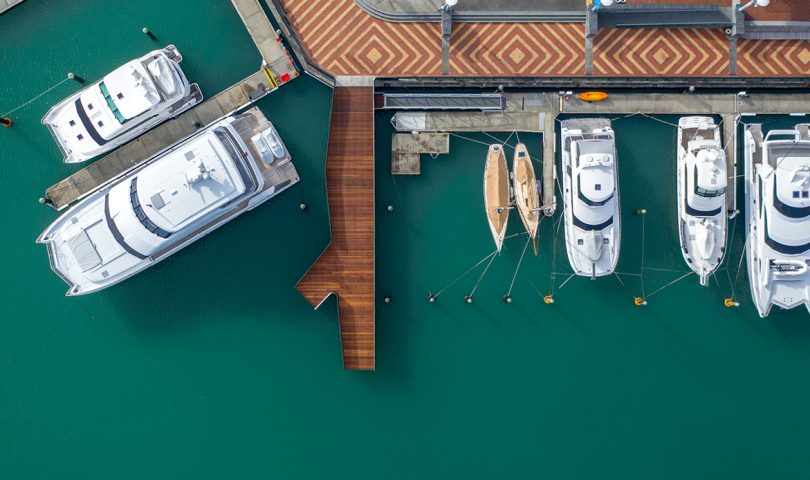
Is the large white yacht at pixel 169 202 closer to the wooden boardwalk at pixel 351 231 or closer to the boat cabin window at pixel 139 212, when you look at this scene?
the boat cabin window at pixel 139 212

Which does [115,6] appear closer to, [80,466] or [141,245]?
[141,245]

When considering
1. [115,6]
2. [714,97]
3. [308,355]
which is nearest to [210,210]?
[308,355]

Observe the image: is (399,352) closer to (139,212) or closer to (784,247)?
(139,212)

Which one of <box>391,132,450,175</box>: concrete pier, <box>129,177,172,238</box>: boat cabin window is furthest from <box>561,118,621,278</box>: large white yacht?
<box>129,177,172,238</box>: boat cabin window

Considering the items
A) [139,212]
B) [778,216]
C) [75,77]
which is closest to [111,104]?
[75,77]

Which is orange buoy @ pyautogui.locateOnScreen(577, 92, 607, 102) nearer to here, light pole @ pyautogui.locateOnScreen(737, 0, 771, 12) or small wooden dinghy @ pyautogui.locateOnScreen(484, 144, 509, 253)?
small wooden dinghy @ pyautogui.locateOnScreen(484, 144, 509, 253)
